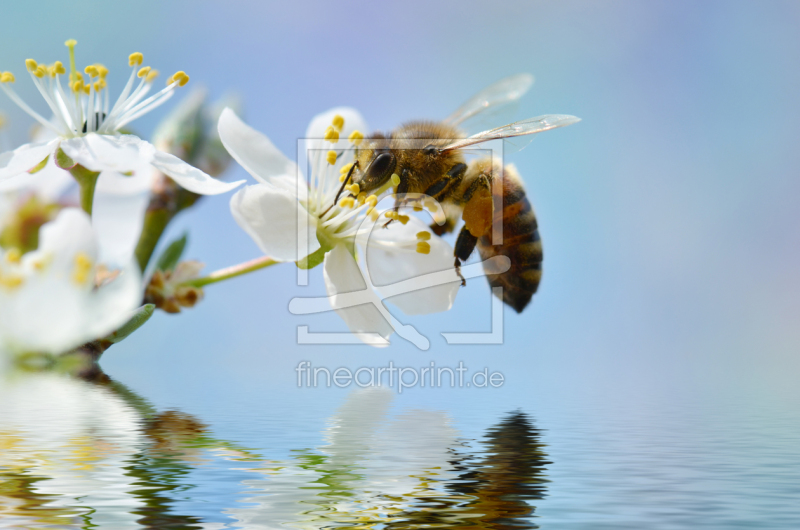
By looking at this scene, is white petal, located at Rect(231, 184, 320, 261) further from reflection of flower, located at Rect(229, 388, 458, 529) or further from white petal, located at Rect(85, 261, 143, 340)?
reflection of flower, located at Rect(229, 388, 458, 529)

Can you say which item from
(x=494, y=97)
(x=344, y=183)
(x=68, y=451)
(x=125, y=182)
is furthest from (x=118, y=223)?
(x=494, y=97)

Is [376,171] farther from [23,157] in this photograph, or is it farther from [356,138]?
[23,157]

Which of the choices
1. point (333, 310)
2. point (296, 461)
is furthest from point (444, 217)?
point (296, 461)

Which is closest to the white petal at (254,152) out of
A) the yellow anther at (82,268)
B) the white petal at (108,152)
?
the white petal at (108,152)

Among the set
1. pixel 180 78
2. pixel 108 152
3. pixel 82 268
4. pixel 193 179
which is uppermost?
pixel 180 78

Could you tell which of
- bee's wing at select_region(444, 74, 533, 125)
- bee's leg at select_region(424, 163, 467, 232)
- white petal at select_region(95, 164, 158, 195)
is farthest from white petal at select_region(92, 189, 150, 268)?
bee's wing at select_region(444, 74, 533, 125)

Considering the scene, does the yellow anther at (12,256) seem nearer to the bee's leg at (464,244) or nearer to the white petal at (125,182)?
the white petal at (125,182)
